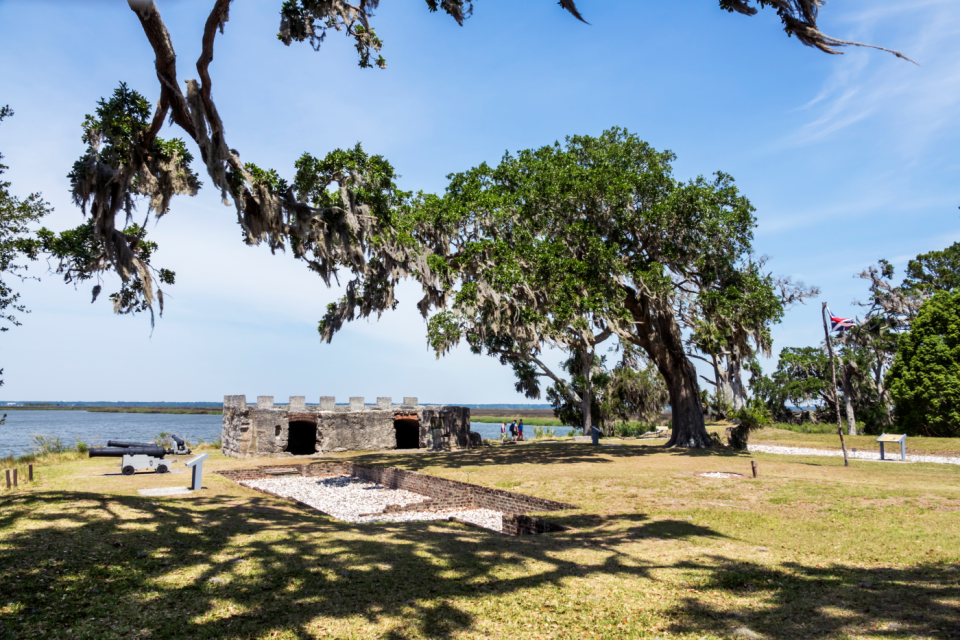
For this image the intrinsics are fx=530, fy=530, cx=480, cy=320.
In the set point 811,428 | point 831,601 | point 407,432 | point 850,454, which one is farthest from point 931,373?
point 831,601

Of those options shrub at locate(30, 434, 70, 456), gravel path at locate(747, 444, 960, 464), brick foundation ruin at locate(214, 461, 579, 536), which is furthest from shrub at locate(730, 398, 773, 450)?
shrub at locate(30, 434, 70, 456)

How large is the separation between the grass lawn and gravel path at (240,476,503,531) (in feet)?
5.51

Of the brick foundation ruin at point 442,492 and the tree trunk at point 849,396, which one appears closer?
the brick foundation ruin at point 442,492

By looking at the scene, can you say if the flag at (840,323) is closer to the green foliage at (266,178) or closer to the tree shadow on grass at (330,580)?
the tree shadow on grass at (330,580)

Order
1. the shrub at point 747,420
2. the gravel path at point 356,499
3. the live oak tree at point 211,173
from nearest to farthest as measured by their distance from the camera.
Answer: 1. the live oak tree at point 211,173
2. the gravel path at point 356,499
3. the shrub at point 747,420

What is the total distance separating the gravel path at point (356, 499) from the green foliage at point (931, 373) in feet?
86.2

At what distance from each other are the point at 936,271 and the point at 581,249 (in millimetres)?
31942

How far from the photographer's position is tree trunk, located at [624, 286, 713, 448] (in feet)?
72.3

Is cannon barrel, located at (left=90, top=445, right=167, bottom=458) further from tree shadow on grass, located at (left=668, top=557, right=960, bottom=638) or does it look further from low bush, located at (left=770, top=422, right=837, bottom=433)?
low bush, located at (left=770, top=422, right=837, bottom=433)

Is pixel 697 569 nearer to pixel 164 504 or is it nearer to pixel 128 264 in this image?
pixel 164 504

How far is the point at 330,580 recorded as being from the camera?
5.06 metres

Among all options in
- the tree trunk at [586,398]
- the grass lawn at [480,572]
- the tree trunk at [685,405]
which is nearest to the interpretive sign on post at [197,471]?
the grass lawn at [480,572]

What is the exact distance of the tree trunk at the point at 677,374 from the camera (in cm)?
2203

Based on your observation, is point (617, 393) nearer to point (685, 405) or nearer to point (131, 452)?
point (685, 405)
